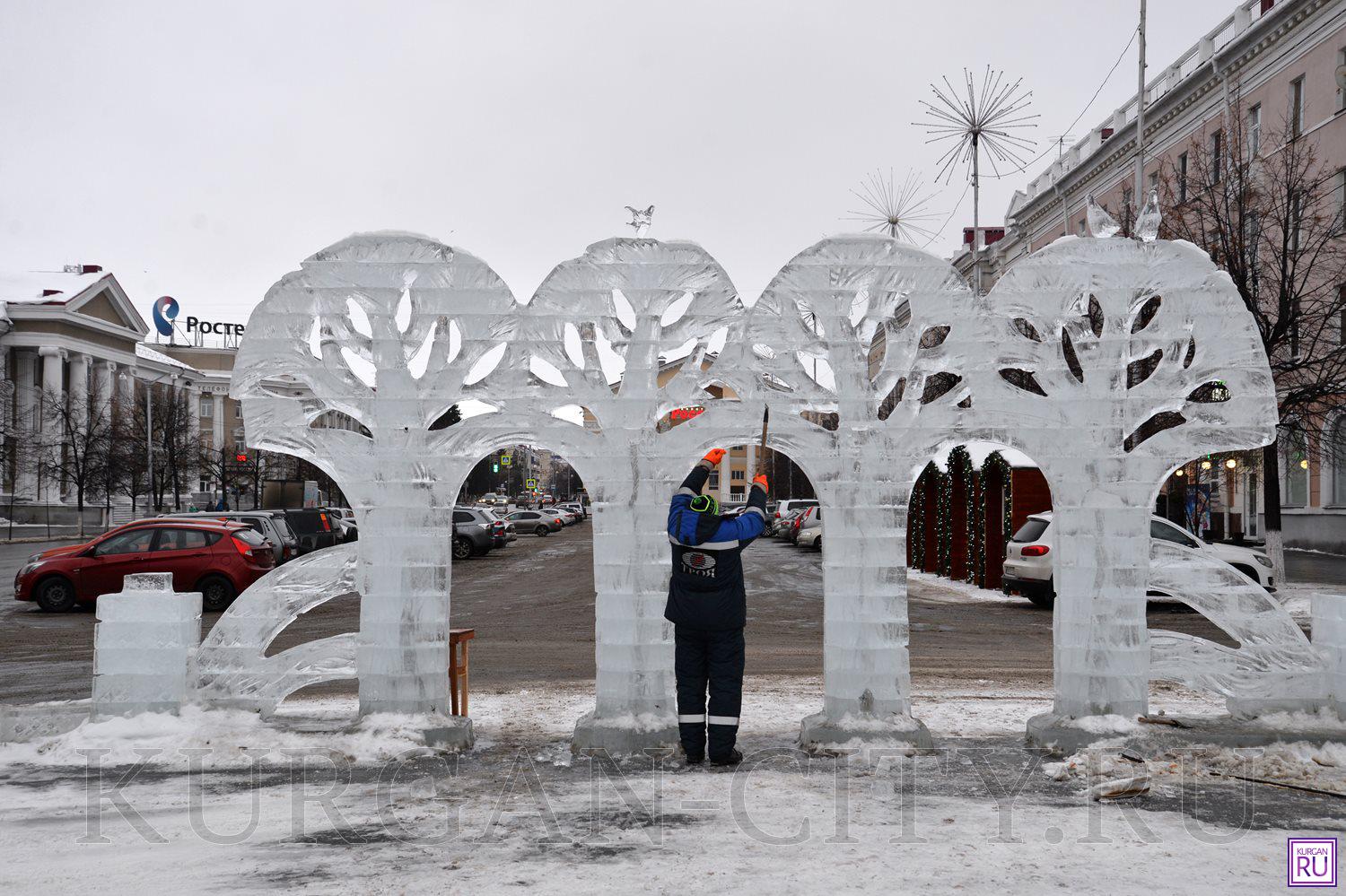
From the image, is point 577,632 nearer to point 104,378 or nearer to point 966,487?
point 966,487

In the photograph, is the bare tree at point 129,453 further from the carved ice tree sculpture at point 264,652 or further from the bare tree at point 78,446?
the carved ice tree sculpture at point 264,652

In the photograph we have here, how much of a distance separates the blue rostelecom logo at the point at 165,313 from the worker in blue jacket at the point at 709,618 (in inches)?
4179

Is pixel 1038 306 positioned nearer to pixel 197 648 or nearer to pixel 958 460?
pixel 197 648

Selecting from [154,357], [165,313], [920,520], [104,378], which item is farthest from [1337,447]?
[165,313]

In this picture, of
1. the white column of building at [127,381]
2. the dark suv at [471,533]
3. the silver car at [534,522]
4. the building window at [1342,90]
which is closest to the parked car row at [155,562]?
the dark suv at [471,533]

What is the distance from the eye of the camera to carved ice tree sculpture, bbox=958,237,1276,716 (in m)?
7.09

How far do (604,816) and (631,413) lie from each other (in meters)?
2.70

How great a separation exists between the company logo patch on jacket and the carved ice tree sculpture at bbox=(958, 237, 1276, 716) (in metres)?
2.17

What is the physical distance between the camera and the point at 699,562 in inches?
262

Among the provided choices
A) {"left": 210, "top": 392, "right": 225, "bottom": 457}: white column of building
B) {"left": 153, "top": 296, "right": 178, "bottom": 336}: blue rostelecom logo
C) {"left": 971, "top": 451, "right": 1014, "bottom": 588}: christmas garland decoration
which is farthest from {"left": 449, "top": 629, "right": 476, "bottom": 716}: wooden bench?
{"left": 153, "top": 296, "right": 178, "bottom": 336}: blue rostelecom logo

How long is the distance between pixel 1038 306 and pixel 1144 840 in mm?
3546

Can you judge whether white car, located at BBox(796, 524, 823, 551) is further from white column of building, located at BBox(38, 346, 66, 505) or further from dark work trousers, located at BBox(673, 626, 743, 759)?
white column of building, located at BBox(38, 346, 66, 505)

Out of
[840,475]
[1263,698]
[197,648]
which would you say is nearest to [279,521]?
[197,648]

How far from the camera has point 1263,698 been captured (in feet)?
23.3
